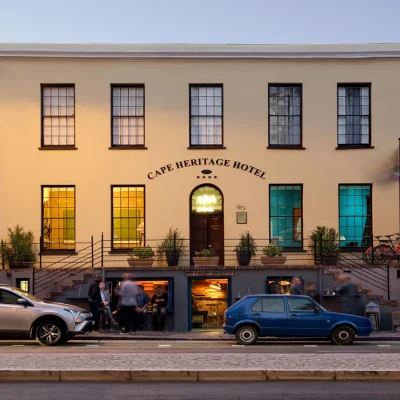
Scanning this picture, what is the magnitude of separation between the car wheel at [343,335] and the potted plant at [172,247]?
7.66 m

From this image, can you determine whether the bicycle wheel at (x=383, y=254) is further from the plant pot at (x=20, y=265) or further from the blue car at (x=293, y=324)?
the plant pot at (x=20, y=265)

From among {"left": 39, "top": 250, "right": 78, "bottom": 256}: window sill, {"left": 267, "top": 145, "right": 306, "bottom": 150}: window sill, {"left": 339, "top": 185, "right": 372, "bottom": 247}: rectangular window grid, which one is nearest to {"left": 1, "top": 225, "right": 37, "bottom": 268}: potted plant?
{"left": 39, "top": 250, "right": 78, "bottom": 256}: window sill

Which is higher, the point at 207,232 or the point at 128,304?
the point at 207,232

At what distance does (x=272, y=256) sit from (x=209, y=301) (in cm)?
251

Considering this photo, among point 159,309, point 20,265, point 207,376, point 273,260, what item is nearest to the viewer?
point 207,376

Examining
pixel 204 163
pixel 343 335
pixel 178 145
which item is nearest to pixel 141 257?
pixel 204 163

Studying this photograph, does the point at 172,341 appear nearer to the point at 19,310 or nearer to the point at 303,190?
the point at 19,310

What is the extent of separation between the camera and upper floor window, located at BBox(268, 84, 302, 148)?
29406 mm

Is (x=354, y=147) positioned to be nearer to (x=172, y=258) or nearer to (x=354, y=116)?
(x=354, y=116)

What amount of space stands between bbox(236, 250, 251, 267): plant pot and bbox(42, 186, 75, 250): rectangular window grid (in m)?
5.56

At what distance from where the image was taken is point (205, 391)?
12.5 m

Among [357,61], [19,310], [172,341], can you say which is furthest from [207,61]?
[19,310]

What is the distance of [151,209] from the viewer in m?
29.0

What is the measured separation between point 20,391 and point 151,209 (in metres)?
16.6
